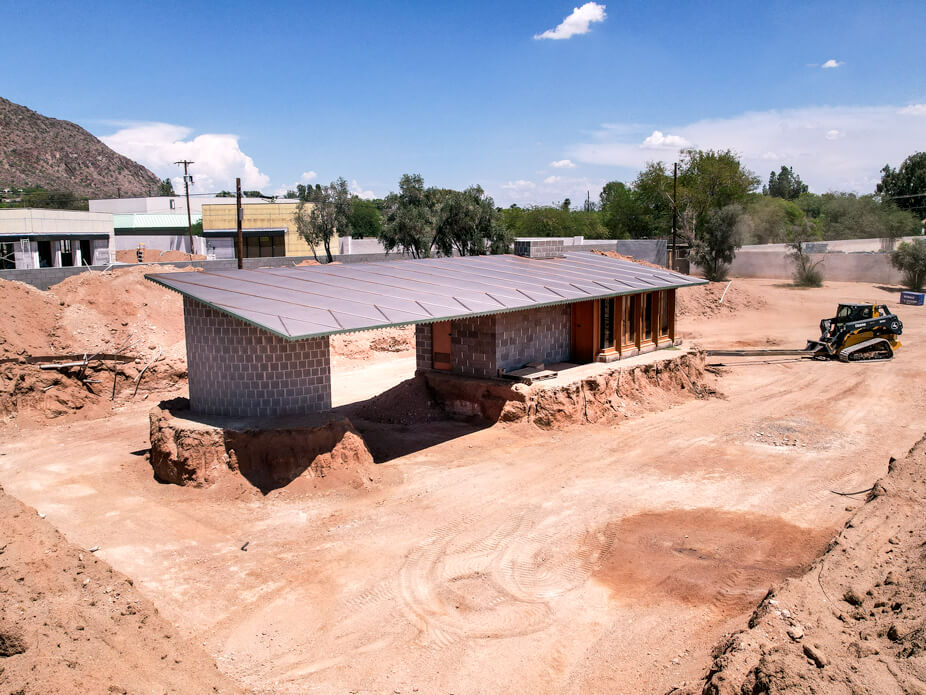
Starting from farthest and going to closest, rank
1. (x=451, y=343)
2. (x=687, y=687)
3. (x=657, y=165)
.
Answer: (x=657, y=165)
(x=451, y=343)
(x=687, y=687)

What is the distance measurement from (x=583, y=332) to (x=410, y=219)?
25.7 m

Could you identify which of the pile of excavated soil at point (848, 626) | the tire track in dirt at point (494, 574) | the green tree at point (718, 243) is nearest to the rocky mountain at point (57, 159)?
the green tree at point (718, 243)

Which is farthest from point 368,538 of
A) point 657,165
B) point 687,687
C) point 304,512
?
point 657,165

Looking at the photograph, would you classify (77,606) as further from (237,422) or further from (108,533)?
(237,422)

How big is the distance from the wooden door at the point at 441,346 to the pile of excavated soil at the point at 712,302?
2065 cm

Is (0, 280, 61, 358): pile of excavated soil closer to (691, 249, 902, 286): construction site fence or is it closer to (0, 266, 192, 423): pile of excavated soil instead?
(0, 266, 192, 423): pile of excavated soil

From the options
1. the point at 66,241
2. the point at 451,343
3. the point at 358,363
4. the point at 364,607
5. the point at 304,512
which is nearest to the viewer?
the point at 364,607

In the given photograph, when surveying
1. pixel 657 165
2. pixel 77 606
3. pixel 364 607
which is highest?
pixel 657 165

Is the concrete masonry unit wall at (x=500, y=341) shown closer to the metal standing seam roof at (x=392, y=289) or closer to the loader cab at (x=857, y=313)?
the metal standing seam roof at (x=392, y=289)

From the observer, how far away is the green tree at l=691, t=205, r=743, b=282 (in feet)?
140

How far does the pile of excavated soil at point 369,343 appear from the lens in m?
25.4

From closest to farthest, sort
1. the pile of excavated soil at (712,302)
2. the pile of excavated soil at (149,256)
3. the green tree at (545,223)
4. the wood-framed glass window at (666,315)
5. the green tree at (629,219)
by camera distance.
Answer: the wood-framed glass window at (666,315) → the pile of excavated soil at (712,302) → the pile of excavated soil at (149,256) → the green tree at (629,219) → the green tree at (545,223)

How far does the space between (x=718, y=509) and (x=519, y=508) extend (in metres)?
3.24

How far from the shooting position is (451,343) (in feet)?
58.7
